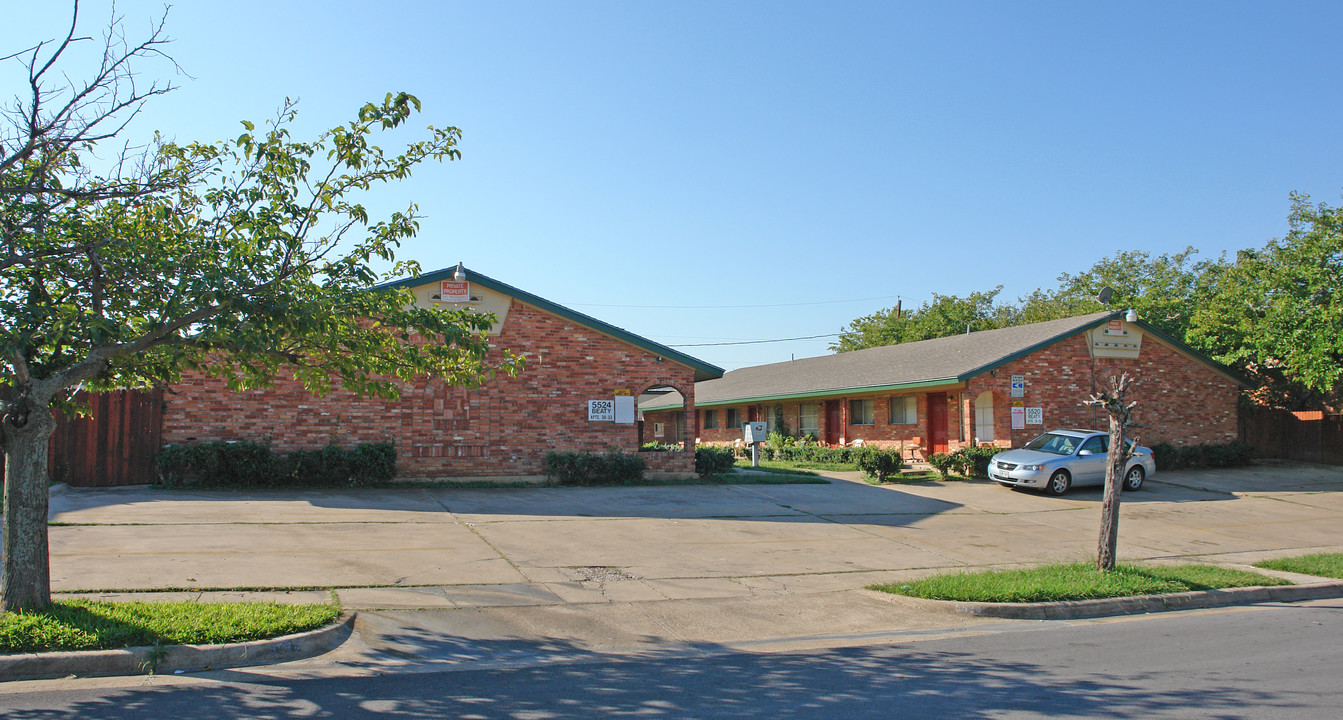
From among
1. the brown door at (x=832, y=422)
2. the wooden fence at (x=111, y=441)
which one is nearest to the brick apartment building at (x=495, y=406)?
the wooden fence at (x=111, y=441)

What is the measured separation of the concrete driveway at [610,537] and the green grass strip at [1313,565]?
828mm

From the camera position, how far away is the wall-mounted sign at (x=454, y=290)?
19.5 m

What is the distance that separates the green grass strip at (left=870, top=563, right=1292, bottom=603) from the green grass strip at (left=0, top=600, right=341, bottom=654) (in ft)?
20.5

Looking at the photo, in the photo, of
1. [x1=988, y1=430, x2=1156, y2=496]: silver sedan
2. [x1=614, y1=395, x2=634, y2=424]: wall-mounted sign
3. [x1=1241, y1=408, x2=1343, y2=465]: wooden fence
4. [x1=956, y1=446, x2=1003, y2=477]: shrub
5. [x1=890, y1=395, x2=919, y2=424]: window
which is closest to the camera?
[x1=988, y1=430, x2=1156, y2=496]: silver sedan

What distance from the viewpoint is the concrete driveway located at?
31.3 ft

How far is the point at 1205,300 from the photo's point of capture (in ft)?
105

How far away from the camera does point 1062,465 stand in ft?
66.7

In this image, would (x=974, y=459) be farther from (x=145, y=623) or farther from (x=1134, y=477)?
(x=145, y=623)

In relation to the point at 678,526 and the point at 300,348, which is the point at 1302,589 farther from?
the point at 300,348

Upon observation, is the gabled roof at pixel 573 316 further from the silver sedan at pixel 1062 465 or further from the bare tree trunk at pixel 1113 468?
the bare tree trunk at pixel 1113 468

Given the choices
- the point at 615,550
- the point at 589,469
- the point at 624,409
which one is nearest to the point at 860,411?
the point at 624,409

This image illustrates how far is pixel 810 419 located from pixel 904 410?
5.22 m

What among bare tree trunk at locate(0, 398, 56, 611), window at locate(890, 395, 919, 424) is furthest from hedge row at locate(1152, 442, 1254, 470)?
bare tree trunk at locate(0, 398, 56, 611)

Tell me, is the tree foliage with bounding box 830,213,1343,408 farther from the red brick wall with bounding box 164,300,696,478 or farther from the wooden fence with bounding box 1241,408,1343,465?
the red brick wall with bounding box 164,300,696,478
